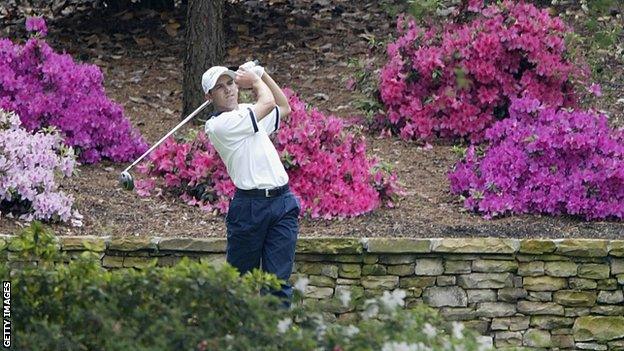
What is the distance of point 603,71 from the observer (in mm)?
10234

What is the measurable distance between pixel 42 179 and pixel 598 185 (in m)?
3.01

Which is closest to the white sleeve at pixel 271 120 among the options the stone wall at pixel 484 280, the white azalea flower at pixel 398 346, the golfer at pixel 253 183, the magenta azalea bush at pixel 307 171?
the golfer at pixel 253 183

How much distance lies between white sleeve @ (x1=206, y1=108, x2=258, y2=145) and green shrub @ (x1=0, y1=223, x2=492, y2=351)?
1398 millimetres

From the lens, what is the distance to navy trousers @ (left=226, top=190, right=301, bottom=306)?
18.8 feet

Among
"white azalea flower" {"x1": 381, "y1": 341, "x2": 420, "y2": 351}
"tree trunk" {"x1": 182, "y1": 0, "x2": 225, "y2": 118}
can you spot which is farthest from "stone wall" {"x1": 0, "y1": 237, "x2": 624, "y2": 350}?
"tree trunk" {"x1": 182, "y1": 0, "x2": 225, "y2": 118}

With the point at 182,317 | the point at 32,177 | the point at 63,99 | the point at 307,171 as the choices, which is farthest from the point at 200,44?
the point at 182,317

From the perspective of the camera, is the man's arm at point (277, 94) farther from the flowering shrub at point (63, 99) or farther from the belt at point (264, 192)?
the flowering shrub at point (63, 99)

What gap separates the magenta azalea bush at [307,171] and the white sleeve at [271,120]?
141 centimetres

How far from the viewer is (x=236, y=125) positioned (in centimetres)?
568

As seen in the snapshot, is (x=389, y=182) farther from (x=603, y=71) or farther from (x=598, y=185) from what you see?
(x=603, y=71)

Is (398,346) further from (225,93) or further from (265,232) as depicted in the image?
(225,93)

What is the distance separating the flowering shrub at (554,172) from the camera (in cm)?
738

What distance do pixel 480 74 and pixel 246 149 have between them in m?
3.49

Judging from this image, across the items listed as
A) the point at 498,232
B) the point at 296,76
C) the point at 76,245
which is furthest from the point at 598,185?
the point at 296,76
